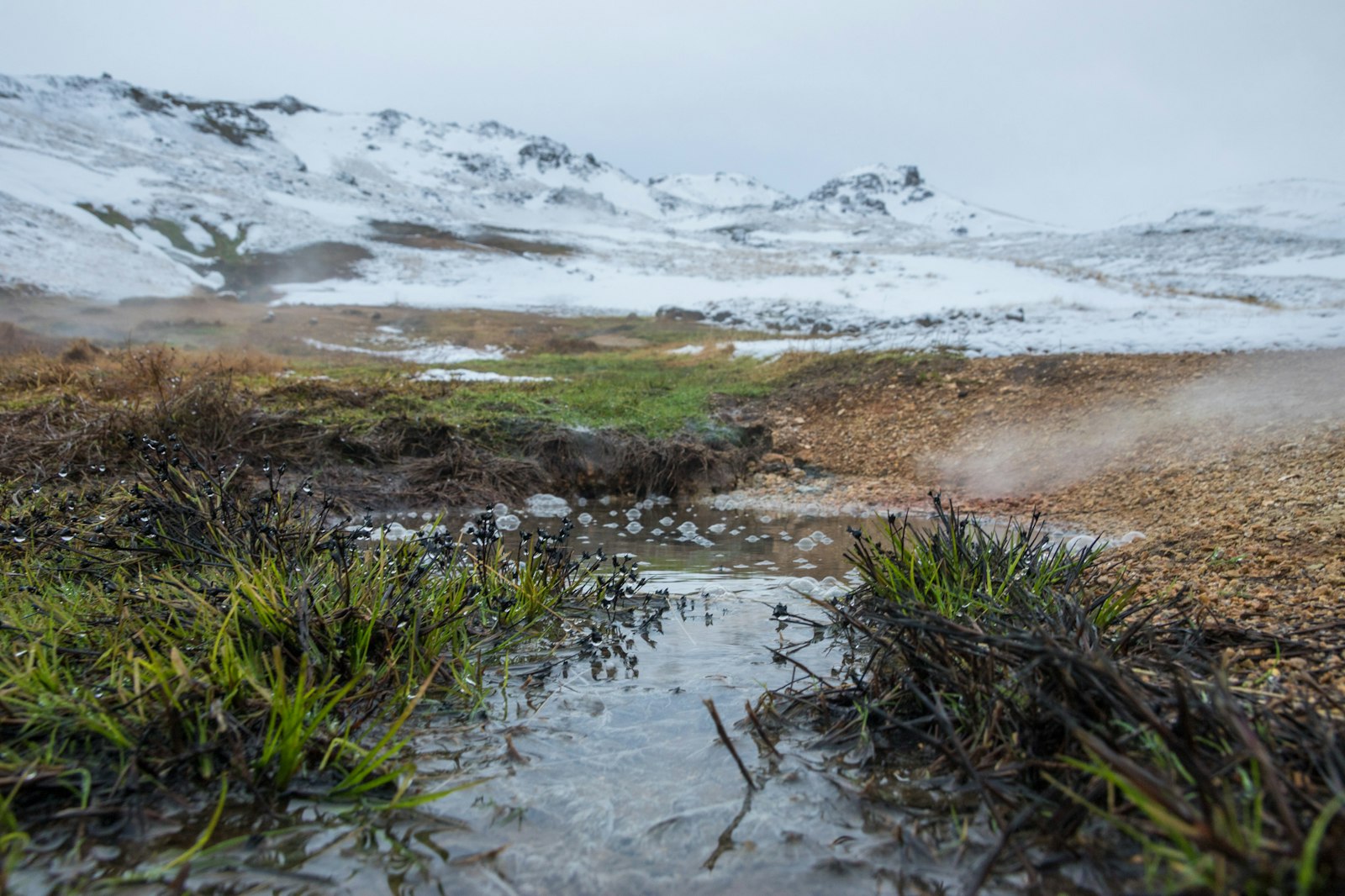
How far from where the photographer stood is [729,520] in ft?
23.5

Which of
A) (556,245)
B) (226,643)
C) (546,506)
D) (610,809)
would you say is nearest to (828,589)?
(610,809)

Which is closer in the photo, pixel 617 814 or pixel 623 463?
pixel 617 814

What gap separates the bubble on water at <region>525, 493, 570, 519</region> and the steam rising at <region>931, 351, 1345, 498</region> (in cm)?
400

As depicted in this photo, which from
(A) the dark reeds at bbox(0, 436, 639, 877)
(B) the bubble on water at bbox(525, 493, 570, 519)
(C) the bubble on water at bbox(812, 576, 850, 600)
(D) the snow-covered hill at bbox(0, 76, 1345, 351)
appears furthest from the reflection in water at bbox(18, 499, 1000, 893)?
(D) the snow-covered hill at bbox(0, 76, 1345, 351)

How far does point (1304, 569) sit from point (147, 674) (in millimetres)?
4604

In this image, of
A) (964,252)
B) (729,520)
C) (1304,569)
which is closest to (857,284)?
(964,252)

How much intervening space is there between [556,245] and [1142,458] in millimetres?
57923

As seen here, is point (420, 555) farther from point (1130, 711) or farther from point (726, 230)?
point (726, 230)

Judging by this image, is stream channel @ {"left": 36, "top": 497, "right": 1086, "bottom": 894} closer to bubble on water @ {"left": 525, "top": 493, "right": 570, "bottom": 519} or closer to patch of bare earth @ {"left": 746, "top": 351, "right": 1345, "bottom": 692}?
patch of bare earth @ {"left": 746, "top": 351, "right": 1345, "bottom": 692}

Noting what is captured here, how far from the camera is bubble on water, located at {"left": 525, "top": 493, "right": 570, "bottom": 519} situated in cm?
729

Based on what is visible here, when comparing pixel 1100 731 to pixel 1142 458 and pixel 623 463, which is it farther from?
pixel 623 463

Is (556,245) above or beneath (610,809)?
above

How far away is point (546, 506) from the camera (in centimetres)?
752

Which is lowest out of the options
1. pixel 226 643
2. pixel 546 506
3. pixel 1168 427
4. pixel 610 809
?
pixel 546 506
